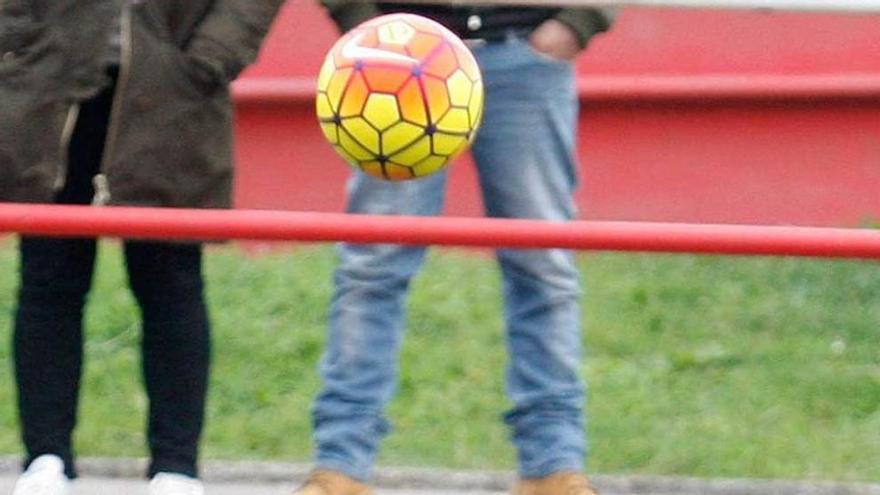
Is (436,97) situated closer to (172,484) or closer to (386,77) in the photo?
(386,77)

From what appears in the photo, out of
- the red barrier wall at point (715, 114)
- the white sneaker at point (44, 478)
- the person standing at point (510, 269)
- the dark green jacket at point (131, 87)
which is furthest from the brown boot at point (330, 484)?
the red barrier wall at point (715, 114)

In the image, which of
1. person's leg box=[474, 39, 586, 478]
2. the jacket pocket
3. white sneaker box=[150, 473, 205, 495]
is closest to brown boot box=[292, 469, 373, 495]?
white sneaker box=[150, 473, 205, 495]

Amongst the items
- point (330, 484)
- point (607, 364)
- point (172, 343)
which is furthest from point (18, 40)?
point (607, 364)

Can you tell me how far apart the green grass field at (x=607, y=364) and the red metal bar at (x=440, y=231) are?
1.33m

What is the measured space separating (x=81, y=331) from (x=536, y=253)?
2.73 feet

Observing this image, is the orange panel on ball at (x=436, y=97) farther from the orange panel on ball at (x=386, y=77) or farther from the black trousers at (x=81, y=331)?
the black trousers at (x=81, y=331)

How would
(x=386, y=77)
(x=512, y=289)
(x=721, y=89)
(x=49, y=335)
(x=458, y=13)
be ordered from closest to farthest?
(x=386, y=77) < (x=49, y=335) < (x=458, y=13) < (x=512, y=289) < (x=721, y=89)

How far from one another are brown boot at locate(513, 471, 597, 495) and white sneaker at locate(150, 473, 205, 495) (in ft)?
2.07

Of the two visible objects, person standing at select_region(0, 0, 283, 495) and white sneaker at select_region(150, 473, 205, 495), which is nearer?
person standing at select_region(0, 0, 283, 495)

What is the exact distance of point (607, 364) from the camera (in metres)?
4.78

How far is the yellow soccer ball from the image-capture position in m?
3.02

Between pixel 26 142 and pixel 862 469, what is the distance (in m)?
1.94

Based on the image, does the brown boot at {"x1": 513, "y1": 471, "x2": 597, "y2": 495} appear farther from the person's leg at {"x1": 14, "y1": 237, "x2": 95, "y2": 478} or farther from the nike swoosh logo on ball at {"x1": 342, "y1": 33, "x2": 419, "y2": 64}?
the nike swoosh logo on ball at {"x1": 342, "y1": 33, "x2": 419, "y2": 64}

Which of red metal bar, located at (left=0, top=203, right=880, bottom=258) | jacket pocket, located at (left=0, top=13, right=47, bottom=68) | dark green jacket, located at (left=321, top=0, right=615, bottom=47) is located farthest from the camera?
dark green jacket, located at (left=321, top=0, right=615, bottom=47)
